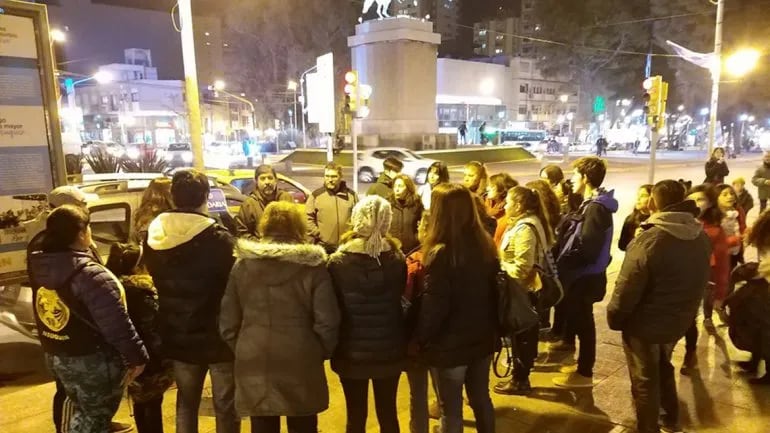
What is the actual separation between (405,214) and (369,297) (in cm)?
275

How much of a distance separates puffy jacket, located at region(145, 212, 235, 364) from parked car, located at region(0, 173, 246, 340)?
7.10ft

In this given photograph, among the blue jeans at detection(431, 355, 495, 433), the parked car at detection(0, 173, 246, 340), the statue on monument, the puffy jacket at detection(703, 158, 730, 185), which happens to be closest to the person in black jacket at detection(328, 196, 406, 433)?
the blue jeans at detection(431, 355, 495, 433)

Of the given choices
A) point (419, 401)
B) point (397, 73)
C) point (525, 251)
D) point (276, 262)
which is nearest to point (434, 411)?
point (419, 401)

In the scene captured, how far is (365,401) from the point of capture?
3350mm

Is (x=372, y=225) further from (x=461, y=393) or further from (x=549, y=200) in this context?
(x=549, y=200)

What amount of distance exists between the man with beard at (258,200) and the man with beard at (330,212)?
1.13 ft

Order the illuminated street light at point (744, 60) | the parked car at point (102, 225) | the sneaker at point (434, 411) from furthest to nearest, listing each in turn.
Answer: the illuminated street light at point (744, 60) < the parked car at point (102, 225) < the sneaker at point (434, 411)

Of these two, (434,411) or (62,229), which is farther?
(434,411)

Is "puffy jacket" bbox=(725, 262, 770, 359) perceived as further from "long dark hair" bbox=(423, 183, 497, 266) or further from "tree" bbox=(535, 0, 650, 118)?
"tree" bbox=(535, 0, 650, 118)

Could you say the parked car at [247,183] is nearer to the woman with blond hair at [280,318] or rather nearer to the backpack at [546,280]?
the backpack at [546,280]

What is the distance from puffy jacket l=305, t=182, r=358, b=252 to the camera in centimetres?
625

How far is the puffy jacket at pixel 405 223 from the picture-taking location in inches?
225

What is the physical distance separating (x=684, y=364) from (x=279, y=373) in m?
4.05

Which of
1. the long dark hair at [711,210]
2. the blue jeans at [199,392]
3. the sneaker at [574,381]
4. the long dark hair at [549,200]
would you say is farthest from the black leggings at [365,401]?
the long dark hair at [711,210]
